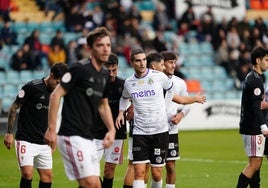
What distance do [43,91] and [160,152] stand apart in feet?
6.27

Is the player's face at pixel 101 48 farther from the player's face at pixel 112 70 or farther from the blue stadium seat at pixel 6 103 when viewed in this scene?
the blue stadium seat at pixel 6 103

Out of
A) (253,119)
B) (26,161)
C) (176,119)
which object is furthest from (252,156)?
(26,161)

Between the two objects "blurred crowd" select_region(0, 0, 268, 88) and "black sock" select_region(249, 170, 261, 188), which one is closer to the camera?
"black sock" select_region(249, 170, 261, 188)

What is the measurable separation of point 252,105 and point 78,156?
3676mm

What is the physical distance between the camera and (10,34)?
27.0m

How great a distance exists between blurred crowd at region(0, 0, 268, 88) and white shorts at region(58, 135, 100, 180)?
1734cm

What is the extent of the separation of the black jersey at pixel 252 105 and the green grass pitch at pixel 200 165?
2.09 m

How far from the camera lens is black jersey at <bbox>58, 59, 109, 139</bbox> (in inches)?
339

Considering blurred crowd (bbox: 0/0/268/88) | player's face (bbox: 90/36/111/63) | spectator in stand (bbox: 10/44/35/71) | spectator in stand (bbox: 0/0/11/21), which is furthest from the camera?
spectator in stand (bbox: 0/0/11/21)

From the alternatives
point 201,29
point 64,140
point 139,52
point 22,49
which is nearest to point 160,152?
point 139,52

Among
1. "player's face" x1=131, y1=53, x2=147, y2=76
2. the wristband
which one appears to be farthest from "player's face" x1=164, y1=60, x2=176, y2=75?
the wristband

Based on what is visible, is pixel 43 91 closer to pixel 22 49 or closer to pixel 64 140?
pixel 64 140

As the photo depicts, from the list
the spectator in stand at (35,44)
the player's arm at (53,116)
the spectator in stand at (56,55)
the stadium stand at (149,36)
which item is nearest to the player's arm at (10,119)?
the player's arm at (53,116)

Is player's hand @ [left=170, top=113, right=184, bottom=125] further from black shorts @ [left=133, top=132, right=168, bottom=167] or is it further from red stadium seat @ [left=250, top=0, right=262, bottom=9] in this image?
red stadium seat @ [left=250, top=0, right=262, bottom=9]
